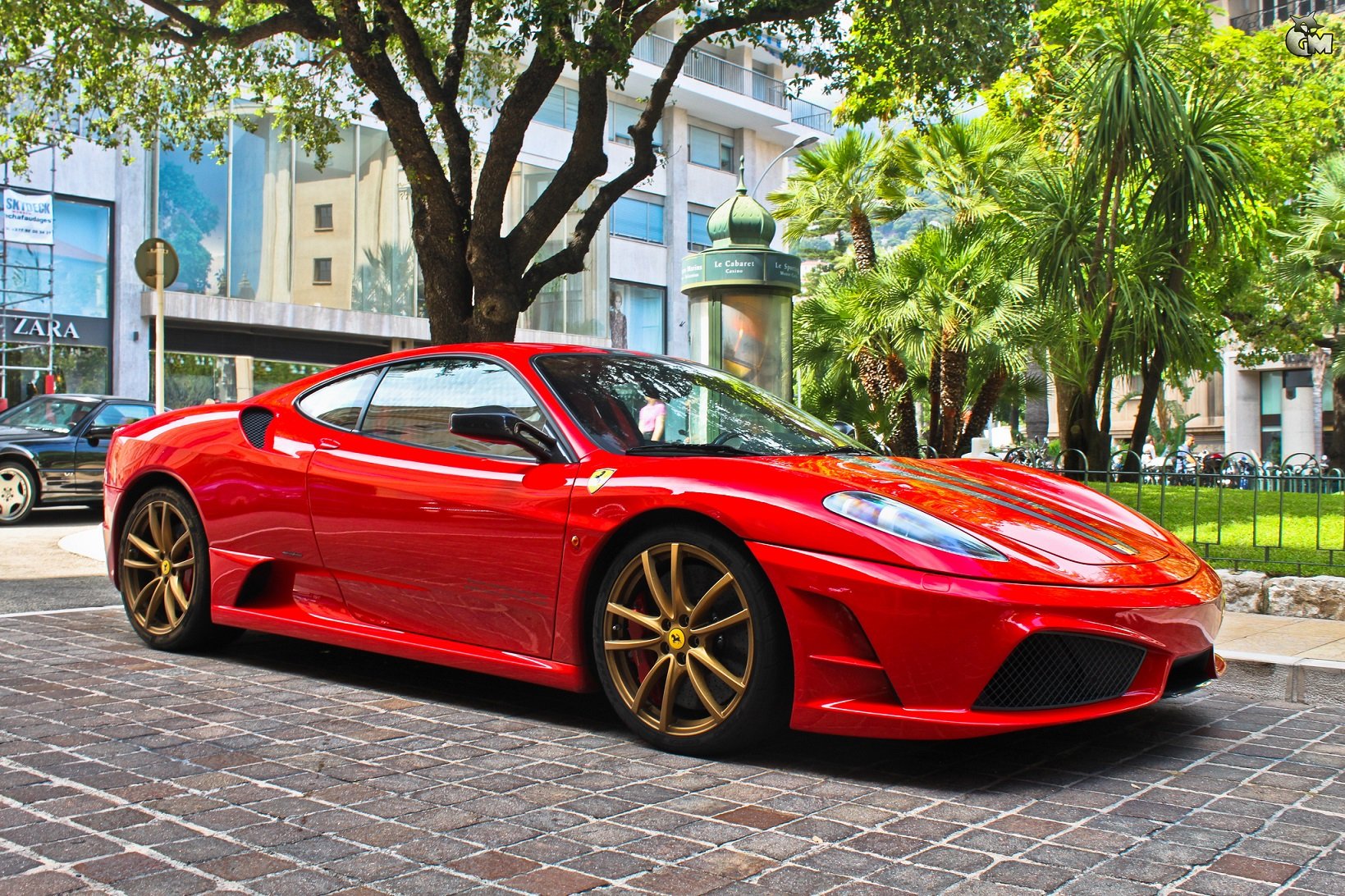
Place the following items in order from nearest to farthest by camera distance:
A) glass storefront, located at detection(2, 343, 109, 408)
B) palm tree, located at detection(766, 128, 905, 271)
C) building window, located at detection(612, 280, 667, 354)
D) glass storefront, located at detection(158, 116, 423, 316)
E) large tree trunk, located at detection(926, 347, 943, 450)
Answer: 1. large tree trunk, located at detection(926, 347, 943, 450)
2. palm tree, located at detection(766, 128, 905, 271)
3. glass storefront, located at detection(2, 343, 109, 408)
4. glass storefront, located at detection(158, 116, 423, 316)
5. building window, located at detection(612, 280, 667, 354)

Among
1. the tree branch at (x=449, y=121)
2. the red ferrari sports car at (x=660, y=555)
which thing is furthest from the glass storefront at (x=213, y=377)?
the red ferrari sports car at (x=660, y=555)

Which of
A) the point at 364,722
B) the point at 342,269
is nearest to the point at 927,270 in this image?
the point at 364,722

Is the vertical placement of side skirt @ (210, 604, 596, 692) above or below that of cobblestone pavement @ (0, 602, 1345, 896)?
above

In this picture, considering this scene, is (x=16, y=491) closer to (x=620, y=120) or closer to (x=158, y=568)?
(x=158, y=568)

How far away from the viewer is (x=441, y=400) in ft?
15.1

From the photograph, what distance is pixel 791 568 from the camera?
3436 mm

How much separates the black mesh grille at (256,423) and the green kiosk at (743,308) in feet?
21.9

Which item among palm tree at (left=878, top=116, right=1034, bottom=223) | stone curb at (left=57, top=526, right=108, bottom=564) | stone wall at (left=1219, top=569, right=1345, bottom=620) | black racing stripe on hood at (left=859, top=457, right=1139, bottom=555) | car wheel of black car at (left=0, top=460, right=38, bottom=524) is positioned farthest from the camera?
palm tree at (left=878, top=116, right=1034, bottom=223)

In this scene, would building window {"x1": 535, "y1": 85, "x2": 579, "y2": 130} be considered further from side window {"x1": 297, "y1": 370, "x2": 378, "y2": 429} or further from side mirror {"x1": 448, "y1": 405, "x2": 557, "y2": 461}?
side mirror {"x1": 448, "y1": 405, "x2": 557, "y2": 461}

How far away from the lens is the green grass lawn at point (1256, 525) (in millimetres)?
7066

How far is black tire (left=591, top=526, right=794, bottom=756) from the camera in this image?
3502 mm

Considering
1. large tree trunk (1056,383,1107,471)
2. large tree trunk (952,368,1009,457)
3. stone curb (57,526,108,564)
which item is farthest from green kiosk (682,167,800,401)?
large tree trunk (952,368,1009,457)

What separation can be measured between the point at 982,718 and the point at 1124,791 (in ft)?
1.51

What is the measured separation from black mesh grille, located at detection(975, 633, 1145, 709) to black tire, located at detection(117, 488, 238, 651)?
338 centimetres
